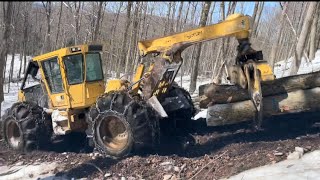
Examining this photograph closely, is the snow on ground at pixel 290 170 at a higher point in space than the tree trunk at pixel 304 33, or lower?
lower

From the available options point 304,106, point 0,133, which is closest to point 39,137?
point 0,133

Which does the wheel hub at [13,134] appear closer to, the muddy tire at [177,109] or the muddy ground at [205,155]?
the muddy ground at [205,155]

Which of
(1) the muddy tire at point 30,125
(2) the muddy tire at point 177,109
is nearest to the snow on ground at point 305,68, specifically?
(2) the muddy tire at point 177,109

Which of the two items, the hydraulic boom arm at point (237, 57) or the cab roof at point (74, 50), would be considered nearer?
the hydraulic boom arm at point (237, 57)

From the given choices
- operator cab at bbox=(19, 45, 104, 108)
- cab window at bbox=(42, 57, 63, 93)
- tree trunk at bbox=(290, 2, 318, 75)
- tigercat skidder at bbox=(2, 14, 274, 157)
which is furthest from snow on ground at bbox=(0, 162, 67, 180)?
tree trunk at bbox=(290, 2, 318, 75)

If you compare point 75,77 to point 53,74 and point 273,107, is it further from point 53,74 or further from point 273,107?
point 273,107

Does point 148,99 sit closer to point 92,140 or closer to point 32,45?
point 92,140

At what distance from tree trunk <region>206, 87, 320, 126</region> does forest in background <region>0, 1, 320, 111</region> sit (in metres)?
2.83

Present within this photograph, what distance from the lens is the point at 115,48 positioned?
155ft

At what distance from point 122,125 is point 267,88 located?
3.00m

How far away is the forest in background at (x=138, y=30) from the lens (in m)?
19.0

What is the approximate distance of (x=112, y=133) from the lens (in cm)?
930

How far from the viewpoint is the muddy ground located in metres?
7.52

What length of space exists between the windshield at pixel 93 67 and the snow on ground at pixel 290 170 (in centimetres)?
449
